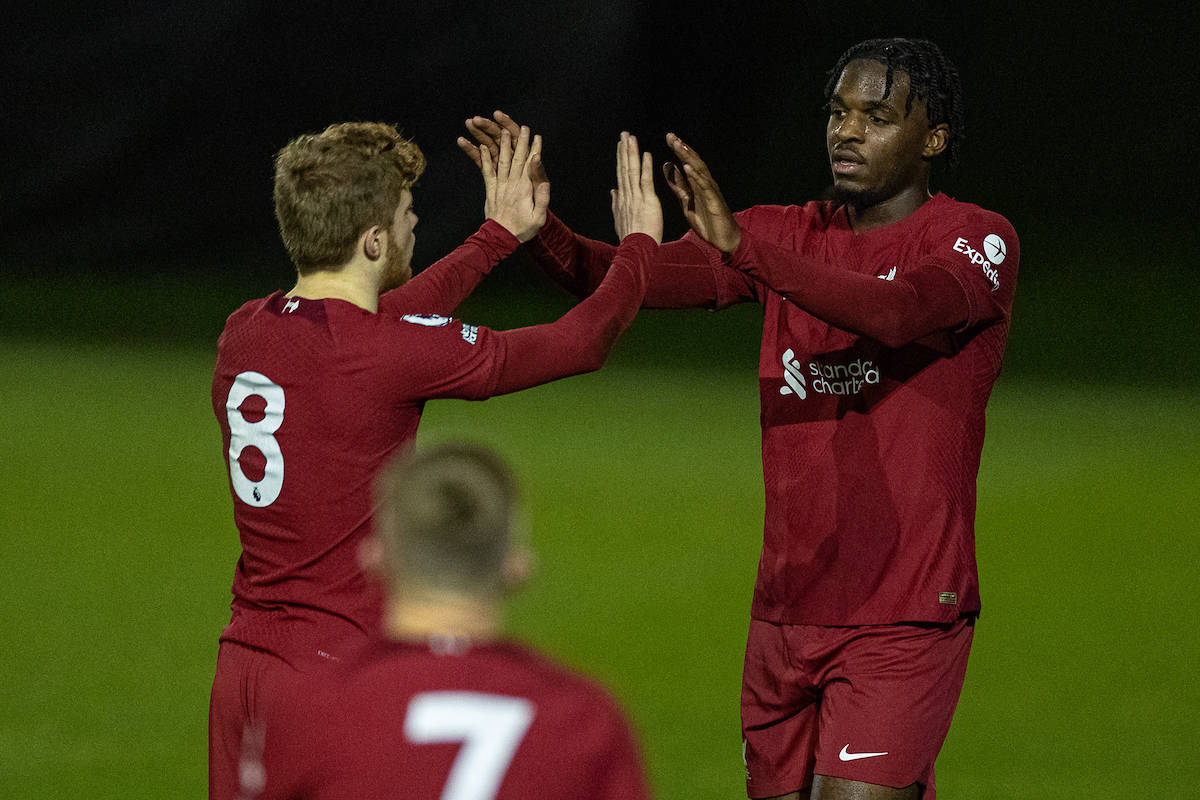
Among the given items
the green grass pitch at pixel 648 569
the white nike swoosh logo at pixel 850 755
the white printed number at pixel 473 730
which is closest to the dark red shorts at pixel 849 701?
the white nike swoosh logo at pixel 850 755

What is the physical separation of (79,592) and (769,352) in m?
4.64

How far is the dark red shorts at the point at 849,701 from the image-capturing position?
3.55 meters

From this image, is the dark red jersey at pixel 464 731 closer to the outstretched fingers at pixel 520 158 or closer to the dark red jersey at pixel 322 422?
the dark red jersey at pixel 322 422

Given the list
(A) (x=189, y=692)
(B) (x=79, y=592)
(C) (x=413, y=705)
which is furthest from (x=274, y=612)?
(B) (x=79, y=592)

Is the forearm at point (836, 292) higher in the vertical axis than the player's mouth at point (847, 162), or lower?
lower

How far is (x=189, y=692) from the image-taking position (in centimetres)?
630

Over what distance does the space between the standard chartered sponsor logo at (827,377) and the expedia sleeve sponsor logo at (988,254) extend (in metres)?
0.33

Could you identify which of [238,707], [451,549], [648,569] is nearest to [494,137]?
[238,707]

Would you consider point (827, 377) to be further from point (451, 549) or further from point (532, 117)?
point (532, 117)

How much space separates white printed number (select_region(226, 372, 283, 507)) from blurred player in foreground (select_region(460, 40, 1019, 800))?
973mm

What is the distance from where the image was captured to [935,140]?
3.86 m

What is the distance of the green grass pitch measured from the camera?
19.0 feet

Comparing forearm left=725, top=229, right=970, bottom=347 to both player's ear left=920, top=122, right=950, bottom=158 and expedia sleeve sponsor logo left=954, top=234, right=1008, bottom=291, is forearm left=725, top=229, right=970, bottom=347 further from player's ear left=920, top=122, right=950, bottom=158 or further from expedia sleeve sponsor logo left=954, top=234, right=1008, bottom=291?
player's ear left=920, top=122, right=950, bottom=158

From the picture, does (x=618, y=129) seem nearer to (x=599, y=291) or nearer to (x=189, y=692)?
(x=189, y=692)
